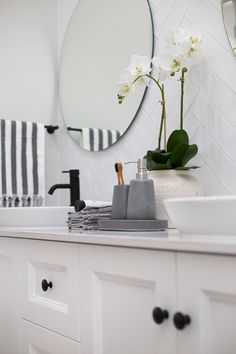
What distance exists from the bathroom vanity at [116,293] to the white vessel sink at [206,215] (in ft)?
0.06

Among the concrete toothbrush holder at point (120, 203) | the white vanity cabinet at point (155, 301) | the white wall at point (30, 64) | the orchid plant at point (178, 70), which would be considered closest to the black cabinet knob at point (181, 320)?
the white vanity cabinet at point (155, 301)

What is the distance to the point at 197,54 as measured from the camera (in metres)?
1.55

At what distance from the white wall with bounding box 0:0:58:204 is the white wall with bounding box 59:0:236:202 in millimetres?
651

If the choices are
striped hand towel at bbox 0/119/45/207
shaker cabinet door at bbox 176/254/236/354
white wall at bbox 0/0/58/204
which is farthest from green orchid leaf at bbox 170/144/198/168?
white wall at bbox 0/0/58/204

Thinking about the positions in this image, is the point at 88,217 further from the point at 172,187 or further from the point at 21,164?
the point at 21,164

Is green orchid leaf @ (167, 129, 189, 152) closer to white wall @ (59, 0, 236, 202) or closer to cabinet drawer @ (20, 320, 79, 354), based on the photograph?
white wall @ (59, 0, 236, 202)

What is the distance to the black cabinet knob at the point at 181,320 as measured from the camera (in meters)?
0.89

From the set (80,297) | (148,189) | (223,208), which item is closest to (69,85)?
(148,189)

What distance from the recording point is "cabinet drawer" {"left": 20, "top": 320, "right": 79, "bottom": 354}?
4.09 ft

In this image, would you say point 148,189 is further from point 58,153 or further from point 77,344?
point 58,153

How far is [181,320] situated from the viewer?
0.89m

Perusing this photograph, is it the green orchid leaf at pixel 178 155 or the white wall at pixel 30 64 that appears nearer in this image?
the green orchid leaf at pixel 178 155

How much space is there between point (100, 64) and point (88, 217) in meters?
0.92

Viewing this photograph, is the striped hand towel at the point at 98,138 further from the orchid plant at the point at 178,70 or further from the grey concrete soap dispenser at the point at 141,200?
the grey concrete soap dispenser at the point at 141,200
